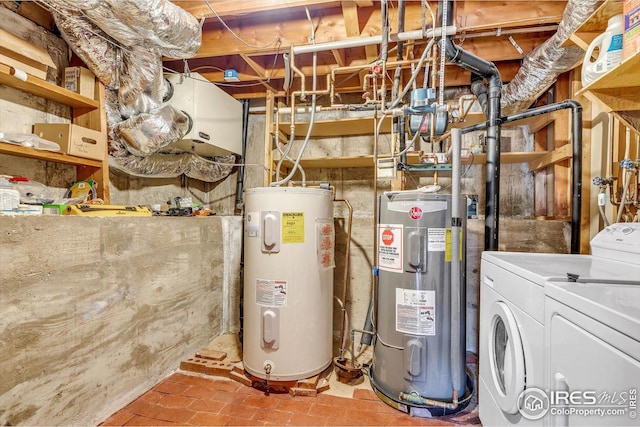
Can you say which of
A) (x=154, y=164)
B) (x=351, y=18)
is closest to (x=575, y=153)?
(x=351, y=18)

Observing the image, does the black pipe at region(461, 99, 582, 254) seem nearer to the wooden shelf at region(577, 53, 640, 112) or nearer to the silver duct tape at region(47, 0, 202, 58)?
→ the wooden shelf at region(577, 53, 640, 112)

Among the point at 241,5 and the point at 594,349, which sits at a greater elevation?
the point at 241,5

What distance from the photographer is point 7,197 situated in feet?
4.22

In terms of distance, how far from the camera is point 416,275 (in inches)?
67.9

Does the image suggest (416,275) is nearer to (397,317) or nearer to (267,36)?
(397,317)

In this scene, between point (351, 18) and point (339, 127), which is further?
point (339, 127)

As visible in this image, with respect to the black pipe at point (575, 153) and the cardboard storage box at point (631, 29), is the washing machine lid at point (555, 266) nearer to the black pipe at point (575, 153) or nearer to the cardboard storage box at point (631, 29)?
the black pipe at point (575, 153)

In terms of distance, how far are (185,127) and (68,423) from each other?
194 cm

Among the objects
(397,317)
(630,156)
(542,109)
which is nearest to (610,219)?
(630,156)

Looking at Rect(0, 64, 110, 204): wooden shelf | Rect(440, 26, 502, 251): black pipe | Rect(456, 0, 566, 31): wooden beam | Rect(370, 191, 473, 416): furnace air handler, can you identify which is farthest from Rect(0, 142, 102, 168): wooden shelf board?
Rect(456, 0, 566, 31): wooden beam

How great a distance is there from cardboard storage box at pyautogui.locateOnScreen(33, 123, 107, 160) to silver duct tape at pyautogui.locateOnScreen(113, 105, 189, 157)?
0.23m

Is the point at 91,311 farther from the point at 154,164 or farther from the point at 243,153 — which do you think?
the point at 243,153

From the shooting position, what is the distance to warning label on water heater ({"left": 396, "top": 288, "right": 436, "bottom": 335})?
1715mm

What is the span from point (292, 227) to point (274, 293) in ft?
1.49
